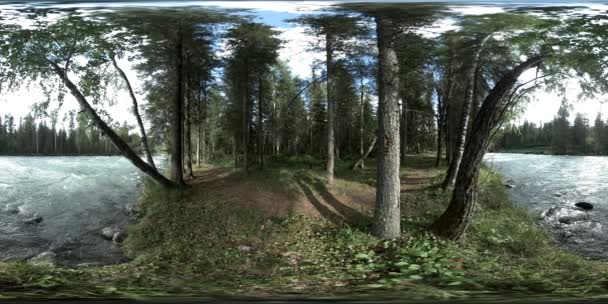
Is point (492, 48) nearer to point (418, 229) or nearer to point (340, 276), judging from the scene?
point (418, 229)

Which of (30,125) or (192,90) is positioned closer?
(192,90)

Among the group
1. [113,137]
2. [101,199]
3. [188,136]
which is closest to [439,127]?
[188,136]

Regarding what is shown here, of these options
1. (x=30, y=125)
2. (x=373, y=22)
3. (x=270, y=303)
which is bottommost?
(x=270, y=303)

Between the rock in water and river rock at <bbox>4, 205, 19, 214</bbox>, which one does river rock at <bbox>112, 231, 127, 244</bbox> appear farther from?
the rock in water

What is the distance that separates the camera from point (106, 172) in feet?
7.27

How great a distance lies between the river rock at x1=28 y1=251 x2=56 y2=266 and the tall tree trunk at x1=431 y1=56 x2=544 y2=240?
1.88m

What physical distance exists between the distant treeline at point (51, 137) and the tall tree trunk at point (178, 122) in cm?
21

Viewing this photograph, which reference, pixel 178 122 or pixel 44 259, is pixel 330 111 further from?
pixel 44 259

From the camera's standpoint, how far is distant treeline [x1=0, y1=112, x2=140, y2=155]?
220cm

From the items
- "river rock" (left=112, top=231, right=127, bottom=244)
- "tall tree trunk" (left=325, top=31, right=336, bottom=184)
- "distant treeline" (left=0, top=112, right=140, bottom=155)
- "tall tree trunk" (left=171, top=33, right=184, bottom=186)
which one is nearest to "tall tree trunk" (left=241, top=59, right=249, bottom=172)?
"tall tree trunk" (left=171, top=33, right=184, bottom=186)

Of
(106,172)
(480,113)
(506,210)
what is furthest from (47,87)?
(506,210)

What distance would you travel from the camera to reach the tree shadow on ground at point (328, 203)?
2.13 meters

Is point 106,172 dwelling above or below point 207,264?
above

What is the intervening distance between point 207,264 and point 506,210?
5.05 feet
